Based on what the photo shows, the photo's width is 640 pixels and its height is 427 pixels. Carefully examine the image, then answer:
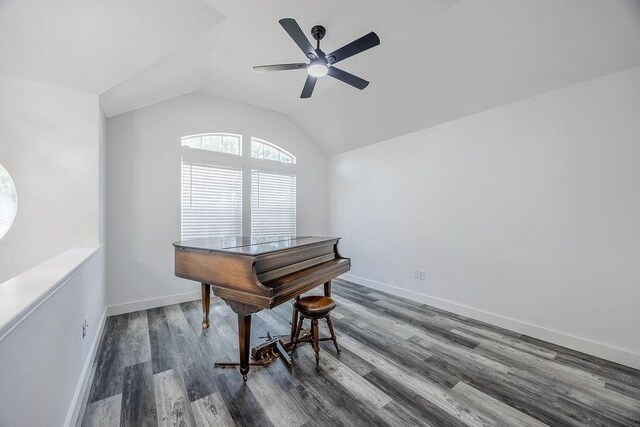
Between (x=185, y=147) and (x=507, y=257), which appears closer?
(x=507, y=257)

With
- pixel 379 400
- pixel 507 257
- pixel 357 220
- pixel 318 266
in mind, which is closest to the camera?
pixel 379 400

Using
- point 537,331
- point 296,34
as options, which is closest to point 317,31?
point 296,34

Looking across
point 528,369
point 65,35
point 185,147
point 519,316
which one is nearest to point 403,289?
point 519,316

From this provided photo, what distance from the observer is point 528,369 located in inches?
85.1

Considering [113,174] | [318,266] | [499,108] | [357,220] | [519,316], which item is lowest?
[519,316]

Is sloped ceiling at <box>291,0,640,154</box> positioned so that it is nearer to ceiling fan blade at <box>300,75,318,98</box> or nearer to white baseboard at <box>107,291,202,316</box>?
ceiling fan blade at <box>300,75,318,98</box>

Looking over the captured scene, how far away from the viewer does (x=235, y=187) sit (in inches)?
166

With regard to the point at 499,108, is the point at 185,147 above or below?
below

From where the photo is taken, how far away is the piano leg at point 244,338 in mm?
1954

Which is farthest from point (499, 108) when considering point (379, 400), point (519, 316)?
point (379, 400)

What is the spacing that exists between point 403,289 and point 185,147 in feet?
13.1

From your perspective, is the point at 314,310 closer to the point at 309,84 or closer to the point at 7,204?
the point at 309,84

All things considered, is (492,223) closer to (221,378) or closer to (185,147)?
(221,378)

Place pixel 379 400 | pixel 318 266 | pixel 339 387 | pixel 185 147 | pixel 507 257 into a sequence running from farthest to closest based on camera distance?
pixel 185 147 → pixel 507 257 → pixel 318 266 → pixel 339 387 → pixel 379 400
